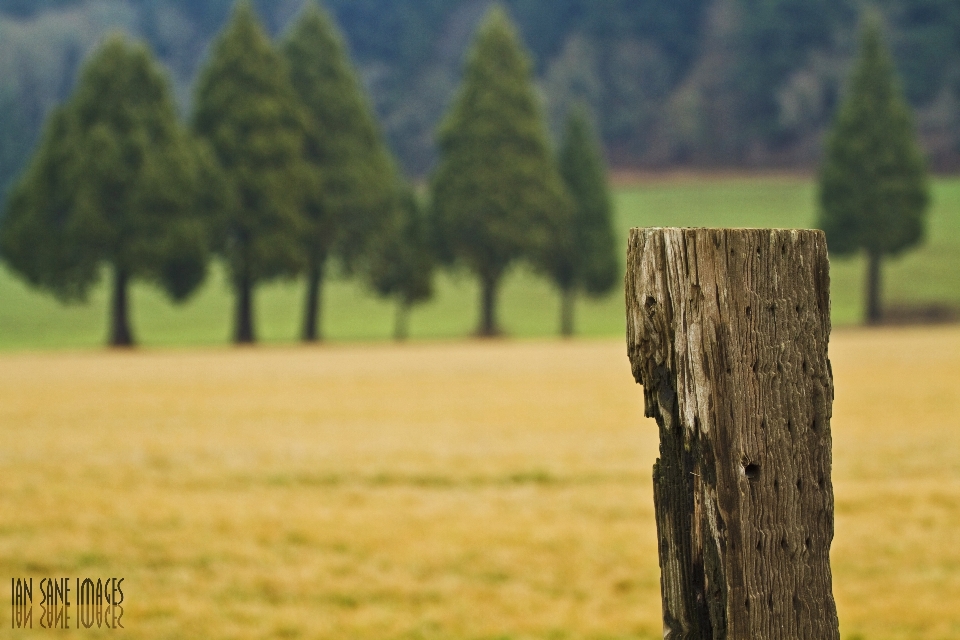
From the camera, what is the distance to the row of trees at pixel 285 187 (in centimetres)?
3312

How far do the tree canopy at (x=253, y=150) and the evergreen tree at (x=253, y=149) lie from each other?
0.03 metres

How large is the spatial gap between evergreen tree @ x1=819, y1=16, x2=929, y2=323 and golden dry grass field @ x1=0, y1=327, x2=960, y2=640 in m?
24.9

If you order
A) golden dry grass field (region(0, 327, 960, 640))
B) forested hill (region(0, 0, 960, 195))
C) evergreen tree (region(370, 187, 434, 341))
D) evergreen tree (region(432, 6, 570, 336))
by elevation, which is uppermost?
forested hill (region(0, 0, 960, 195))

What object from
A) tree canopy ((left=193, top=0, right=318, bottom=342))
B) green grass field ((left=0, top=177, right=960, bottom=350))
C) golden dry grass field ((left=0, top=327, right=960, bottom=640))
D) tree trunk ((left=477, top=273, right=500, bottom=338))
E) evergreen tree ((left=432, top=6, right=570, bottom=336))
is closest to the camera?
golden dry grass field ((left=0, top=327, right=960, bottom=640))

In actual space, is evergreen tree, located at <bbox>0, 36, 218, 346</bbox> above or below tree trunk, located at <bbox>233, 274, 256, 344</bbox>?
above

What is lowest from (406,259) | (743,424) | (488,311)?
(488,311)

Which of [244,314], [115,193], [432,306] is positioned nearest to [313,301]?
[244,314]

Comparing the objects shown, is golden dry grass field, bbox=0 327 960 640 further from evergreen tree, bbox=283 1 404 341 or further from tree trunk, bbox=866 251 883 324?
tree trunk, bbox=866 251 883 324

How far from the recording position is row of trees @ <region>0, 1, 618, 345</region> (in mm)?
33125

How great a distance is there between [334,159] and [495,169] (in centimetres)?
601

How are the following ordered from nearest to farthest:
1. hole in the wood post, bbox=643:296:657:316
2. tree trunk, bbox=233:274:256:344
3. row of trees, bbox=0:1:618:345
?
1. hole in the wood post, bbox=643:296:657:316
2. row of trees, bbox=0:1:618:345
3. tree trunk, bbox=233:274:256:344

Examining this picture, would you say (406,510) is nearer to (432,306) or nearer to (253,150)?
(253,150)

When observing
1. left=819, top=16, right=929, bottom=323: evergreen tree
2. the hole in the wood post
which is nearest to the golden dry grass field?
the hole in the wood post

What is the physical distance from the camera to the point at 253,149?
35.4 m
